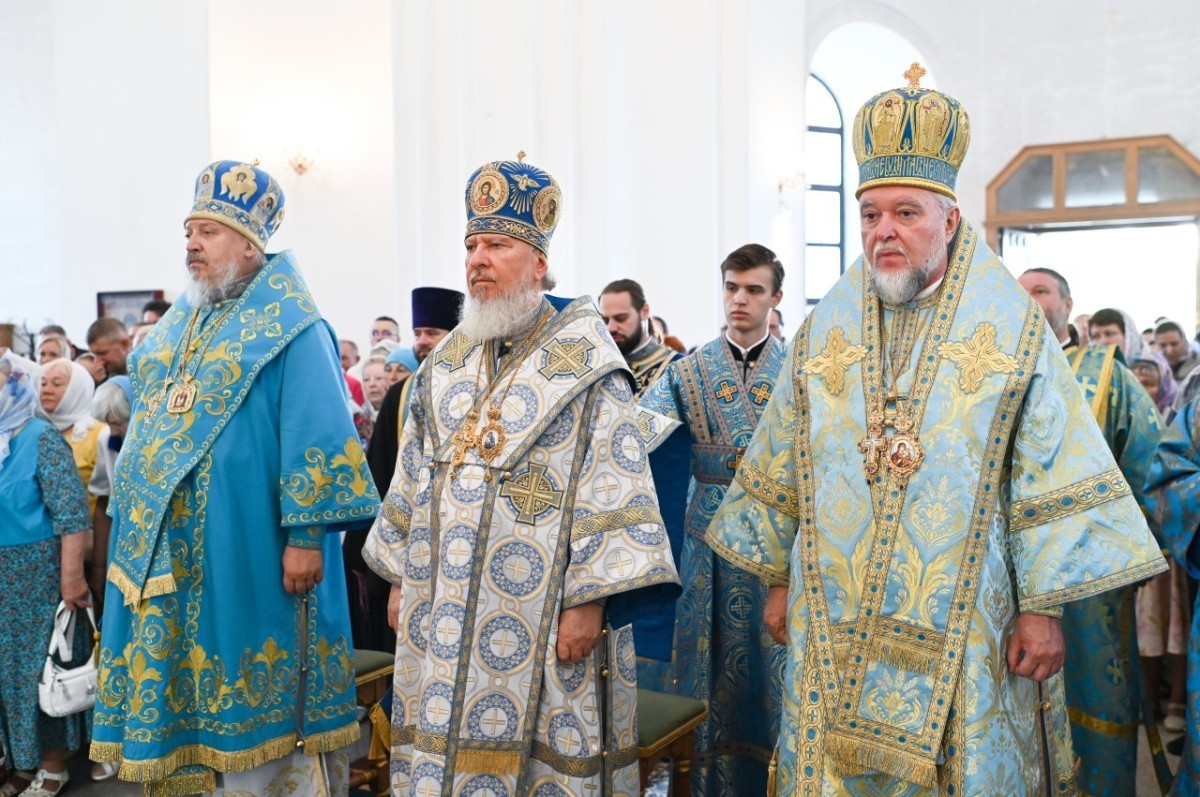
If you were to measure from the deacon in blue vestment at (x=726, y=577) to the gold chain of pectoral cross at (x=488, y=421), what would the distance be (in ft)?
2.43

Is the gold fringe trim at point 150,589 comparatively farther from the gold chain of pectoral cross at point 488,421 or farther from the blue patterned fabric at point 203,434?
the gold chain of pectoral cross at point 488,421

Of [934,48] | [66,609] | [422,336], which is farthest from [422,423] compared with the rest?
[934,48]

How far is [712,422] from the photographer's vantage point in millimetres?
3826

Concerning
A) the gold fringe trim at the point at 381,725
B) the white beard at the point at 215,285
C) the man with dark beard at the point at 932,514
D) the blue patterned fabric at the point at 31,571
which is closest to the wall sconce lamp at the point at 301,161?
the blue patterned fabric at the point at 31,571

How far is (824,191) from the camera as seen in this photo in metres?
16.4

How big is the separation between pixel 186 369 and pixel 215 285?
11.4 inches

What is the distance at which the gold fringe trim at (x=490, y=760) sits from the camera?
269 cm

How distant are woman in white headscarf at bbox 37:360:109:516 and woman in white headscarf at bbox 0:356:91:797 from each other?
166 mm

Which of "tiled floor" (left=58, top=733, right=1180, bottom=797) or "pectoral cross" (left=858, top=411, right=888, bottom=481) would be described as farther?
"tiled floor" (left=58, top=733, right=1180, bottom=797)

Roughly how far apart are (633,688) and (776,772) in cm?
44

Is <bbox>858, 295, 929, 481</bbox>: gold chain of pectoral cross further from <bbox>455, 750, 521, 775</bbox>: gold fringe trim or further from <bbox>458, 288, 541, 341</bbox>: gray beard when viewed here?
<bbox>455, 750, 521, 775</bbox>: gold fringe trim

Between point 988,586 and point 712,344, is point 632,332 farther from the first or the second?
point 988,586

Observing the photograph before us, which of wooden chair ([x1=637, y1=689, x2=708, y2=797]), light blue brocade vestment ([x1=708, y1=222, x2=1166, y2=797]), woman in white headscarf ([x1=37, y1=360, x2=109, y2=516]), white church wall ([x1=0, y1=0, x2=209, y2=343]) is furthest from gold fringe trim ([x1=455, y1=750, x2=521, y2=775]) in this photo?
white church wall ([x1=0, y1=0, x2=209, y2=343])

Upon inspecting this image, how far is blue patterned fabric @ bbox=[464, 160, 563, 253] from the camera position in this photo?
290cm
